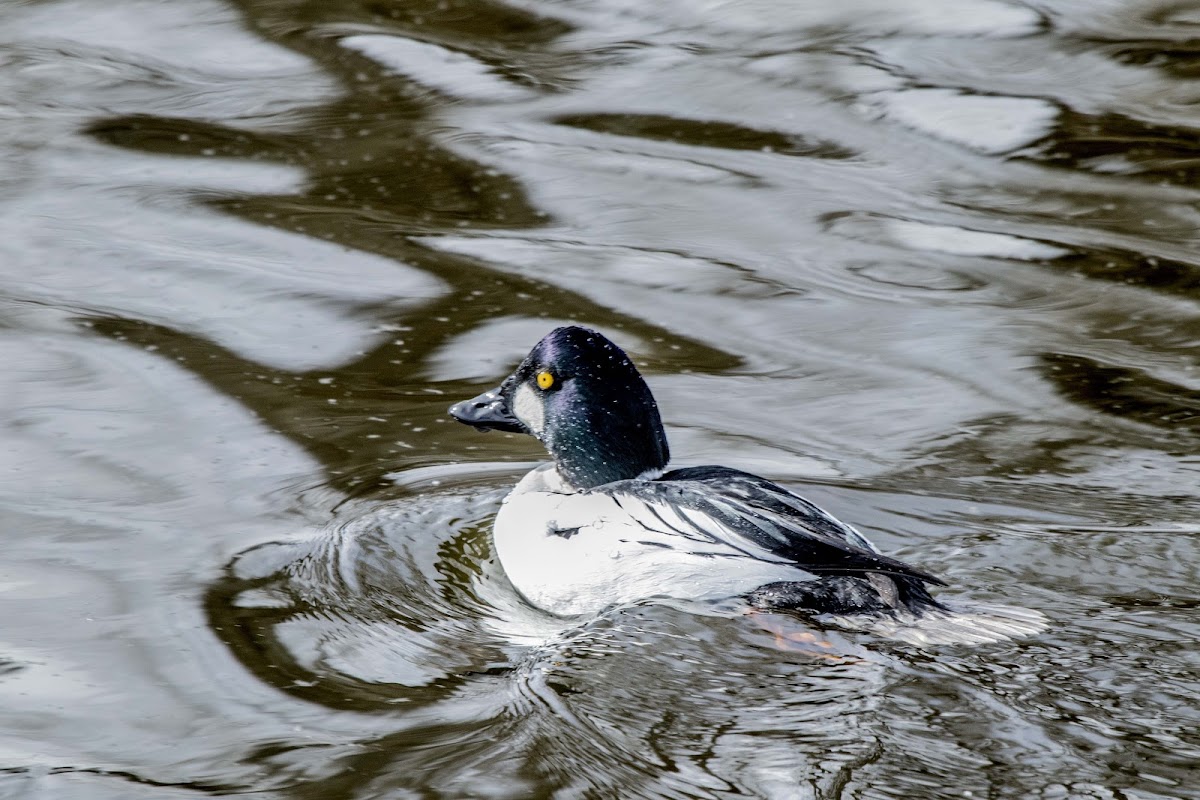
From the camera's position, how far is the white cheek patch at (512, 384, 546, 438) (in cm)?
507

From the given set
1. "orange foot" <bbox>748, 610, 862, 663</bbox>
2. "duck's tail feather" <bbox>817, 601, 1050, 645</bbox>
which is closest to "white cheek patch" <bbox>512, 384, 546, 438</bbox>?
"orange foot" <bbox>748, 610, 862, 663</bbox>

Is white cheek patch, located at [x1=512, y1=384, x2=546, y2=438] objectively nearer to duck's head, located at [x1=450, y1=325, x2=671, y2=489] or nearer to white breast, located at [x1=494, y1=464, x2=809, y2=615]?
duck's head, located at [x1=450, y1=325, x2=671, y2=489]

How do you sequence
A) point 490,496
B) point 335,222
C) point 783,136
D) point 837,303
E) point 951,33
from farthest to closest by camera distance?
1. point 951,33
2. point 783,136
3. point 335,222
4. point 837,303
5. point 490,496

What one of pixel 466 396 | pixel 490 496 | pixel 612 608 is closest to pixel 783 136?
pixel 466 396

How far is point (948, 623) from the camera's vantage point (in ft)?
13.8

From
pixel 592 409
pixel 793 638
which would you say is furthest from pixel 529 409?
pixel 793 638

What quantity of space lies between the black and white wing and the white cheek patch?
0.52 metres

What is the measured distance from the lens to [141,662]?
423 centimetres

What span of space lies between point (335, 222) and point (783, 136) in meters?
2.52

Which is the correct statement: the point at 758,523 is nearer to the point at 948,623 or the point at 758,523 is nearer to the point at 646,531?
the point at 646,531

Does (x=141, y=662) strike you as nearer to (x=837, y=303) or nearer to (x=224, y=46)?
Result: (x=837, y=303)

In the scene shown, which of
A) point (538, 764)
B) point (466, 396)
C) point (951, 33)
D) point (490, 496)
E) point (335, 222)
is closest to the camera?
point (538, 764)

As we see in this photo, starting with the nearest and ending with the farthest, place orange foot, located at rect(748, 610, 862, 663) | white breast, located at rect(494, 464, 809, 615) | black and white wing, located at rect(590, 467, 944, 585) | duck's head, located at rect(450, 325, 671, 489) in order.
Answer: orange foot, located at rect(748, 610, 862, 663)
black and white wing, located at rect(590, 467, 944, 585)
white breast, located at rect(494, 464, 809, 615)
duck's head, located at rect(450, 325, 671, 489)

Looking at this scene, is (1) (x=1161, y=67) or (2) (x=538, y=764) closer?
(2) (x=538, y=764)
